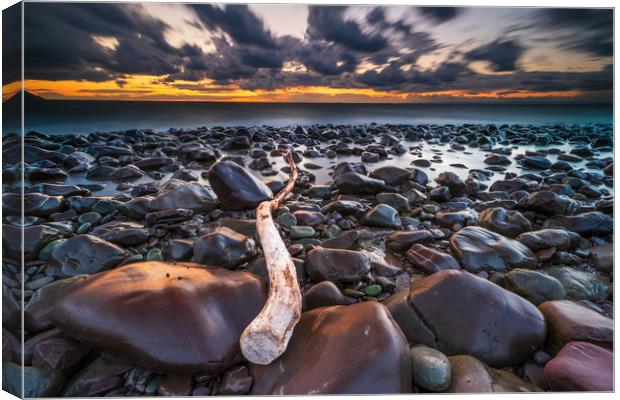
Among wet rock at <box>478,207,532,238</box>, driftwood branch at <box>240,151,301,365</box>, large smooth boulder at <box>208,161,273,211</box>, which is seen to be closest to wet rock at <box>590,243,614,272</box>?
wet rock at <box>478,207,532,238</box>

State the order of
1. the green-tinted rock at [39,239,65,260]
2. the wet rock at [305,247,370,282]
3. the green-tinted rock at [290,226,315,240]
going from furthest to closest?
the green-tinted rock at [290,226,315,240] < the green-tinted rock at [39,239,65,260] < the wet rock at [305,247,370,282]

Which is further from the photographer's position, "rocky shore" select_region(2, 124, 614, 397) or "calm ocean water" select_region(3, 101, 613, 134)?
"calm ocean water" select_region(3, 101, 613, 134)

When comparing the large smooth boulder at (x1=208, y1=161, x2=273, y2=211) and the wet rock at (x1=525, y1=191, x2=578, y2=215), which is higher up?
the large smooth boulder at (x1=208, y1=161, x2=273, y2=211)

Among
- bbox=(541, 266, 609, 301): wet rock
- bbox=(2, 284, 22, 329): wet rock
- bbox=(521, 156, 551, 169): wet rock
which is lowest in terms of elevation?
bbox=(521, 156, 551, 169): wet rock

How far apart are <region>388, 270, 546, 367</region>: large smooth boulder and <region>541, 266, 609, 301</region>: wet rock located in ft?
1.94

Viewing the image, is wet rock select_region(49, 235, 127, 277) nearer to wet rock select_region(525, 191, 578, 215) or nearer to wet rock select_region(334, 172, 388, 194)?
wet rock select_region(334, 172, 388, 194)

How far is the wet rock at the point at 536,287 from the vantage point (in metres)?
1.77

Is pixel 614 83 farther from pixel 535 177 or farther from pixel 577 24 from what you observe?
pixel 535 177

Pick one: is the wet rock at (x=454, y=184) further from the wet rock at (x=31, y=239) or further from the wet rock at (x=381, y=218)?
the wet rock at (x=31, y=239)

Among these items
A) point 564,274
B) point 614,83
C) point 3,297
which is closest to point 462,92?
point 614,83

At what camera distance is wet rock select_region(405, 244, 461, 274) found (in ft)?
6.68

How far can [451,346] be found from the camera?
1391 millimetres

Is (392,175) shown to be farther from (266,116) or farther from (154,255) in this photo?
(266,116)

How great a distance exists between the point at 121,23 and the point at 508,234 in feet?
10.2
